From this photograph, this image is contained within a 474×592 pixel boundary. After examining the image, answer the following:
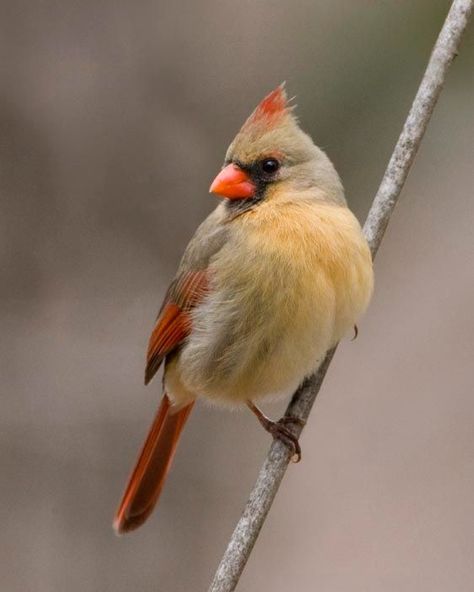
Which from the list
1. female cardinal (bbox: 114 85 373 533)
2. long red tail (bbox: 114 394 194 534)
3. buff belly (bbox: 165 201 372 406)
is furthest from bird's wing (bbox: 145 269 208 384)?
long red tail (bbox: 114 394 194 534)

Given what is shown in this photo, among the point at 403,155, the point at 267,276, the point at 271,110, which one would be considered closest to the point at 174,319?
the point at 267,276

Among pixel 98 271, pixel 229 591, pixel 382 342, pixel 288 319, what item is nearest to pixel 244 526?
pixel 229 591

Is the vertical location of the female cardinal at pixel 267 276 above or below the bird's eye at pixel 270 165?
below

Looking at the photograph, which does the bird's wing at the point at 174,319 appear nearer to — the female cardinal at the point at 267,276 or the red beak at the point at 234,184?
the female cardinal at the point at 267,276

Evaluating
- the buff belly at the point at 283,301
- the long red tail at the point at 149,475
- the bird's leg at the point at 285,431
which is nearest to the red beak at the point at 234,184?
the buff belly at the point at 283,301

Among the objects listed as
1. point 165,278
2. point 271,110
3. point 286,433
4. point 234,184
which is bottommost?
point 165,278

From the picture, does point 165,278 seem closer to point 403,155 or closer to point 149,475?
point 149,475

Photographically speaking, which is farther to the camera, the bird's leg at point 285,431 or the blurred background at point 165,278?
the blurred background at point 165,278

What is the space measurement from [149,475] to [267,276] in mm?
1014

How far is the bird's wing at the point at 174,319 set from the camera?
4312 millimetres

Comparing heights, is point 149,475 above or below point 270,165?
below

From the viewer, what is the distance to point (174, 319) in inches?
174

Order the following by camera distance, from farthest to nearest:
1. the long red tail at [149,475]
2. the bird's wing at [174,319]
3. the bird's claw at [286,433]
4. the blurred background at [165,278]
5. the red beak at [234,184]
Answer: the blurred background at [165,278] → the long red tail at [149,475] → the bird's wing at [174,319] → the red beak at [234,184] → the bird's claw at [286,433]

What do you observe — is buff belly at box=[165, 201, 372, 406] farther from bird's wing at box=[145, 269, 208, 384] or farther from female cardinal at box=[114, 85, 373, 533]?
bird's wing at box=[145, 269, 208, 384]
